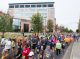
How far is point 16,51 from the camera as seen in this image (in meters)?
15.7

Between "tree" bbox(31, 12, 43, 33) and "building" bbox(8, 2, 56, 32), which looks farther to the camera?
"building" bbox(8, 2, 56, 32)

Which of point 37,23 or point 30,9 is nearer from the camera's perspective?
point 37,23

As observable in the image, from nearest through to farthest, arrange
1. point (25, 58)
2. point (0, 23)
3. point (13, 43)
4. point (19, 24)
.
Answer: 1. point (25, 58)
2. point (13, 43)
3. point (0, 23)
4. point (19, 24)

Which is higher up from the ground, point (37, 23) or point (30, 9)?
point (30, 9)

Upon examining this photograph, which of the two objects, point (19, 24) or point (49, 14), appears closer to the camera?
point (19, 24)

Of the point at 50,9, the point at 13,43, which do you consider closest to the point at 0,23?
the point at 13,43

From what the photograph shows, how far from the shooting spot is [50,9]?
164 meters

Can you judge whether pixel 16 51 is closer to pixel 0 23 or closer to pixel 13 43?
pixel 13 43

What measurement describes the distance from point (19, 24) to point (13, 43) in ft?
339

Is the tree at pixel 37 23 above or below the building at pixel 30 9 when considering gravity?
below

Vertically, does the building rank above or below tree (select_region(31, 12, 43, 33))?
above

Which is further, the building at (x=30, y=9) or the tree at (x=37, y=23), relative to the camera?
the building at (x=30, y=9)

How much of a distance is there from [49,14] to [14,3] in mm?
21413

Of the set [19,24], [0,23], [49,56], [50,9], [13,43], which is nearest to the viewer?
[49,56]
